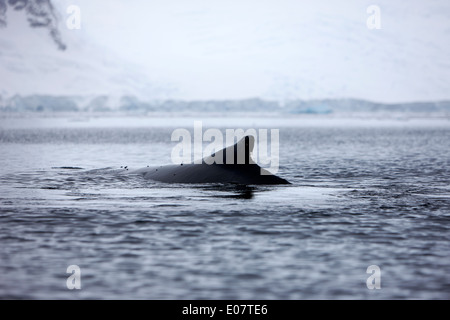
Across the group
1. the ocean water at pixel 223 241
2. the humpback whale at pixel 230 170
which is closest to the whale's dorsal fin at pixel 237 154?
the humpback whale at pixel 230 170

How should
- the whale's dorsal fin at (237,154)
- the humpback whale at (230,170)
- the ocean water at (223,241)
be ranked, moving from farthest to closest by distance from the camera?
1. the humpback whale at (230,170)
2. the whale's dorsal fin at (237,154)
3. the ocean water at (223,241)

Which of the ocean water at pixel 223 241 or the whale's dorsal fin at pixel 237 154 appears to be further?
the whale's dorsal fin at pixel 237 154

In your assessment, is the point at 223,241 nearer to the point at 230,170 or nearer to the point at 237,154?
the point at 237,154

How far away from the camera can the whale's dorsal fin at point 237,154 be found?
101 feet

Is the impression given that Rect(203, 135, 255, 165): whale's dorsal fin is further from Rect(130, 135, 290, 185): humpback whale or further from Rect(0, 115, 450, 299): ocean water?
Rect(0, 115, 450, 299): ocean water

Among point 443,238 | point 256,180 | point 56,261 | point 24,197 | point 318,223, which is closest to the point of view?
point 56,261

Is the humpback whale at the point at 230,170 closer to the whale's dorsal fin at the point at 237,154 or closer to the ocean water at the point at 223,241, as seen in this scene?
the whale's dorsal fin at the point at 237,154

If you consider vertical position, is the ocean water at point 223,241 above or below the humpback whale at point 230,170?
below

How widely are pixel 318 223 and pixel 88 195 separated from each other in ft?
36.0

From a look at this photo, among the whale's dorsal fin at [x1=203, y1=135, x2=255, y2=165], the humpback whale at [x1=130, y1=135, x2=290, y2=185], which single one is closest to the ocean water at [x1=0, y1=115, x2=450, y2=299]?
the humpback whale at [x1=130, y1=135, x2=290, y2=185]
